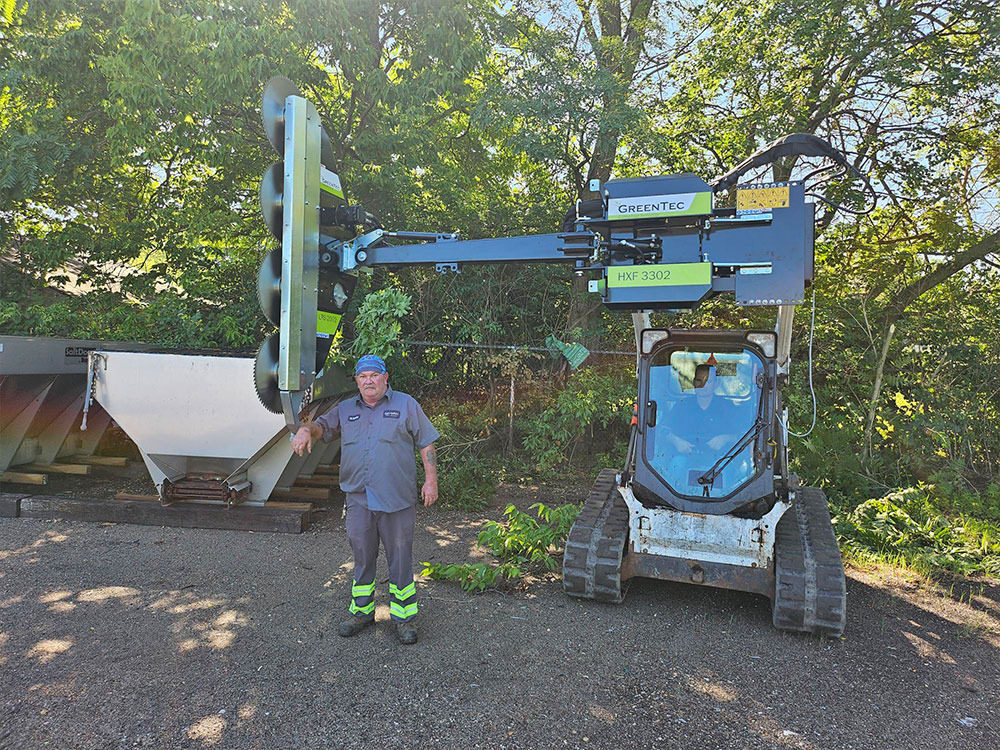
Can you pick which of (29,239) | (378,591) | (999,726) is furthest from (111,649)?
(29,239)

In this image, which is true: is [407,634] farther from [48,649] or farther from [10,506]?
[10,506]

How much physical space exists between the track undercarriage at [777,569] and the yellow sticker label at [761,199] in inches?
85.7

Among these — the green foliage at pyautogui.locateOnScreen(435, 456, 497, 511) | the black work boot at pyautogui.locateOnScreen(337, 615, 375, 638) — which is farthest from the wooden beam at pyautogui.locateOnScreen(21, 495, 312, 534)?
the black work boot at pyautogui.locateOnScreen(337, 615, 375, 638)

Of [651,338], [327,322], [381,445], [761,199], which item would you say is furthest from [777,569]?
[327,322]

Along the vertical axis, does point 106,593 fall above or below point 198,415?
below

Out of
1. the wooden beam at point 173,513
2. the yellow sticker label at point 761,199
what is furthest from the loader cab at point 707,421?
the wooden beam at point 173,513

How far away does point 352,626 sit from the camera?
3816mm

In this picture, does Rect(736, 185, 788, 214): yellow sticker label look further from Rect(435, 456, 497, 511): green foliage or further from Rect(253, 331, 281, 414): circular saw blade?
Rect(435, 456, 497, 511): green foliage

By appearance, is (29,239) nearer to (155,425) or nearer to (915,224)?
(155,425)

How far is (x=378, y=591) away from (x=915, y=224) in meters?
7.70

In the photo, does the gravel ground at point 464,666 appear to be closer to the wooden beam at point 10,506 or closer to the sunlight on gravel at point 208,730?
the sunlight on gravel at point 208,730

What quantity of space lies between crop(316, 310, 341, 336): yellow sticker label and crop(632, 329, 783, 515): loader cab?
83.8 inches

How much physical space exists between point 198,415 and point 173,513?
95 cm

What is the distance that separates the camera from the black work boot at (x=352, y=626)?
3.80m
